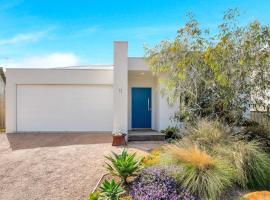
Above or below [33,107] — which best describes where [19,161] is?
below

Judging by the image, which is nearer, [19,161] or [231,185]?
[231,185]

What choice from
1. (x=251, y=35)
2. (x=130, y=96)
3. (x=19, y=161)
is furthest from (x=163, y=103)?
(x=19, y=161)

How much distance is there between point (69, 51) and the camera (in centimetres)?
1809

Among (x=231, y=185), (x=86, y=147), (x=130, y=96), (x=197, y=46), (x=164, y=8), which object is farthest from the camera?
(x=130, y=96)

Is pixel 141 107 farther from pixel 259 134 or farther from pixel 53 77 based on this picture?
pixel 259 134

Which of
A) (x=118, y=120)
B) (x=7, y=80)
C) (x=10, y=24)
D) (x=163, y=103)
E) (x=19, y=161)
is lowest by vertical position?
(x=19, y=161)

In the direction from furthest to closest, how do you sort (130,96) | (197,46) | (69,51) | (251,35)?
(69,51)
(130,96)
(197,46)
(251,35)

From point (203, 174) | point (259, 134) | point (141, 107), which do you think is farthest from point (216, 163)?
point (141, 107)

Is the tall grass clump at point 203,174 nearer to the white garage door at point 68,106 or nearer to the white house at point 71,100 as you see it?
the white house at point 71,100

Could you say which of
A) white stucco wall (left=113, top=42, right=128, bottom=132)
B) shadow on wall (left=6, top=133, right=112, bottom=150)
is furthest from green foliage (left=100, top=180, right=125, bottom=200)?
white stucco wall (left=113, top=42, right=128, bottom=132)

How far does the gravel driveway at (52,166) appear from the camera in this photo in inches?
238

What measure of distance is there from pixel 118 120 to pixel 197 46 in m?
4.74

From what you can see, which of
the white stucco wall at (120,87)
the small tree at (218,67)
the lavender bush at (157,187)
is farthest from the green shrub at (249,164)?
the white stucco wall at (120,87)

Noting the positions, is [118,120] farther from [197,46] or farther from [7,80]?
[7,80]
